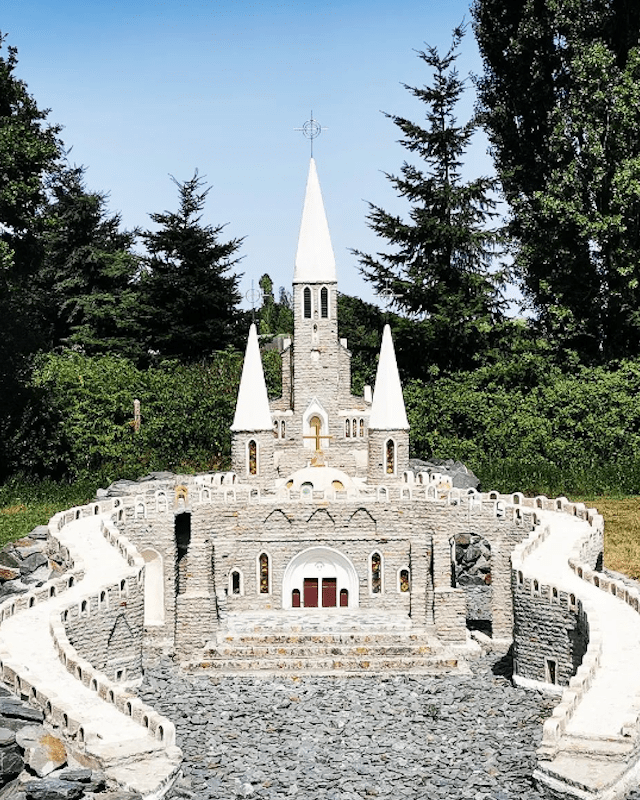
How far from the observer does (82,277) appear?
69375 millimetres

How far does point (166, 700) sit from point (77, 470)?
2453 cm

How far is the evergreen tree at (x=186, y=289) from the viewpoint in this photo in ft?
210

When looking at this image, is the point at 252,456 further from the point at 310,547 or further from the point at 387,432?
the point at 387,432

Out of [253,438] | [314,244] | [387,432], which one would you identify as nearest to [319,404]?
[387,432]

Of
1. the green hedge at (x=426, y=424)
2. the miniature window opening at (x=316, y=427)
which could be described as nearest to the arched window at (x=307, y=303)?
the miniature window opening at (x=316, y=427)

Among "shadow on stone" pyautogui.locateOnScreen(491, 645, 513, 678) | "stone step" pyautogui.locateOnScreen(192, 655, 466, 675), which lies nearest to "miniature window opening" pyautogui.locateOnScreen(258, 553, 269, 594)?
"stone step" pyautogui.locateOnScreen(192, 655, 466, 675)

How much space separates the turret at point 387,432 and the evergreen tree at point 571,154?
19792 mm

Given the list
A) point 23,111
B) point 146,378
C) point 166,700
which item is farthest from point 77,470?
point 166,700

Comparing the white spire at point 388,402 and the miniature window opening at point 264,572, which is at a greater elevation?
the white spire at point 388,402

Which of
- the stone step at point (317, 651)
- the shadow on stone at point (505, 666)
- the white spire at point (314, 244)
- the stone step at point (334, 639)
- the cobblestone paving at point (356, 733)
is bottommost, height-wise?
the cobblestone paving at point (356, 733)

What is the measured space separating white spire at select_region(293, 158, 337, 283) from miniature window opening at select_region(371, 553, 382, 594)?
9846 millimetres

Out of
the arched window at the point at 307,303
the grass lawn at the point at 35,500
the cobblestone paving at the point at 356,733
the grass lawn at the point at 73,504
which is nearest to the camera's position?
the cobblestone paving at the point at 356,733

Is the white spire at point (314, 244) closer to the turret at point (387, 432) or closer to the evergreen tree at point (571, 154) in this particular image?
the turret at point (387, 432)

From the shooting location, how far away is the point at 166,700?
28.9m
